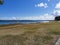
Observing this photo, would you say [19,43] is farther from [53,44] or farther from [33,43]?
[53,44]

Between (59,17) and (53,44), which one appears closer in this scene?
(53,44)

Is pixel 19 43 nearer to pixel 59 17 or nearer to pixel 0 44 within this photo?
pixel 0 44

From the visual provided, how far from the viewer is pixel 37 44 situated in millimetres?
14414

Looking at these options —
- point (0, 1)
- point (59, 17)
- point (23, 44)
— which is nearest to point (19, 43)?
point (23, 44)

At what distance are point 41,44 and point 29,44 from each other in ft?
3.32

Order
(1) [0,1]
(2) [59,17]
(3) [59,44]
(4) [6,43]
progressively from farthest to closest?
(2) [59,17] → (1) [0,1] → (4) [6,43] → (3) [59,44]

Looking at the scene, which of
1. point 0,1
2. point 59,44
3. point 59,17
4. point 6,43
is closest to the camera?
point 59,44

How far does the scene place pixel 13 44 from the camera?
1433 cm

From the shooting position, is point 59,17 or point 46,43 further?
point 59,17

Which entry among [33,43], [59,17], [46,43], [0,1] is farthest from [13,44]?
[59,17]

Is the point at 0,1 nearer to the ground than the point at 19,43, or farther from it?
farther from it

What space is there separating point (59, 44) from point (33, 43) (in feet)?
7.67

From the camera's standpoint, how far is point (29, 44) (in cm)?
1468

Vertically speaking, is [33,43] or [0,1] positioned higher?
[0,1]
